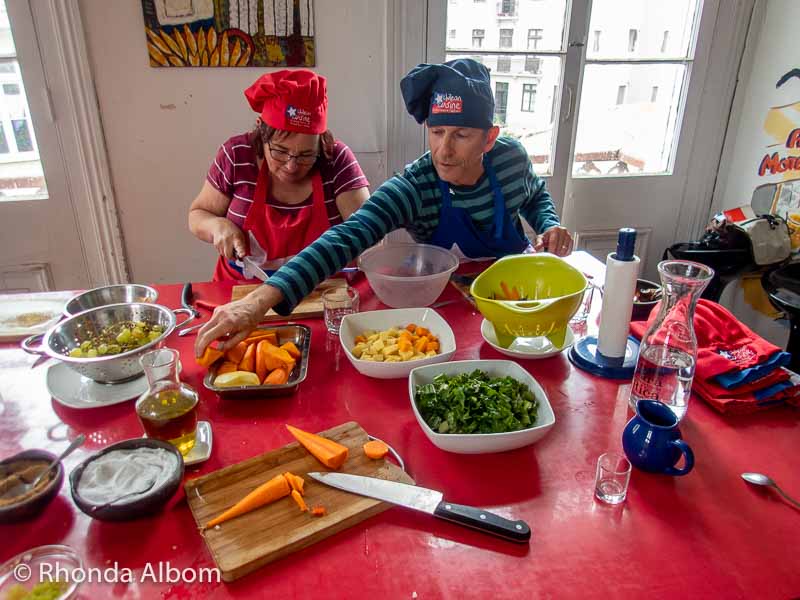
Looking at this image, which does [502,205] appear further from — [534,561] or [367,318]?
[534,561]

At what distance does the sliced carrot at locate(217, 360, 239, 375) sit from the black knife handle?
57 centimetres

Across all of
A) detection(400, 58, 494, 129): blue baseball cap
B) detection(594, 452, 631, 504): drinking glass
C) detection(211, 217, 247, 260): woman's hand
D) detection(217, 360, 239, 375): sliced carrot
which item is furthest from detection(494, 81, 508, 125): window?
detection(594, 452, 631, 504): drinking glass

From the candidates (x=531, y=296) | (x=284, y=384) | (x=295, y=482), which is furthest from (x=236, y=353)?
(x=531, y=296)

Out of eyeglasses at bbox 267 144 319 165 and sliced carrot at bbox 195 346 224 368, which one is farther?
eyeglasses at bbox 267 144 319 165

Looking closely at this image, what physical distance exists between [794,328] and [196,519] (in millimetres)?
2151

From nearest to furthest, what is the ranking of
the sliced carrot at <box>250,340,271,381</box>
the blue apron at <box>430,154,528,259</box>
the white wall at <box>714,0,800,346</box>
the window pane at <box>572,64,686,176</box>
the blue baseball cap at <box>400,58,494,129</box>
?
the sliced carrot at <box>250,340,271,381</box>
the blue baseball cap at <box>400,58,494,129</box>
the blue apron at <box>430,154,528,259</box>
the white wall at <box>714,0,800,346</box>
the window pane at <box>572,64,686,176</box>

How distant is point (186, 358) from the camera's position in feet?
4.15

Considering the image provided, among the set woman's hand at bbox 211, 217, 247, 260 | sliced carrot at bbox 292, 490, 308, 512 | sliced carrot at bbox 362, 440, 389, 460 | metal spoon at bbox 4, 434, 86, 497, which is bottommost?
sliced carrot at bbox 292, 490, 308, 512

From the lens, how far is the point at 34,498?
784mm

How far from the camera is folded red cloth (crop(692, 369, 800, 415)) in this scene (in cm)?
105

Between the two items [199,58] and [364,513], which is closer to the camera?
[364,513]

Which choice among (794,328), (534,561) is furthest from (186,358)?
(794,328)

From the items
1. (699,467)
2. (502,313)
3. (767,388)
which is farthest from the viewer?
(502,313)

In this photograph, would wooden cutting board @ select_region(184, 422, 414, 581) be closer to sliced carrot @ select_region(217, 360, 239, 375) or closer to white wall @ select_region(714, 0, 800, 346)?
sliced carrot @ select_region(217, 360, 239, 375)
